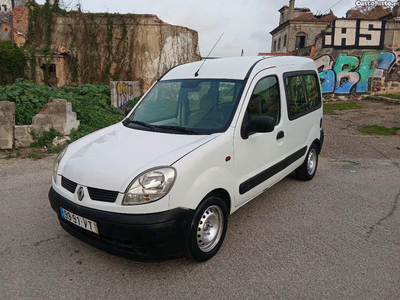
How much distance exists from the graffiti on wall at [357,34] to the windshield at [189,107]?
17.2 meters

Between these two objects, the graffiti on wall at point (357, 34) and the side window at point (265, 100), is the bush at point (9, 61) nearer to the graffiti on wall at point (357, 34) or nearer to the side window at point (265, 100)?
the side window at point (265, 100)

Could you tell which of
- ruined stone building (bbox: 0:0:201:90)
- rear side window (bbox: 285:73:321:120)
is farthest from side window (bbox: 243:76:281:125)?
ruined stone building (bbox: 0:0:201:90)

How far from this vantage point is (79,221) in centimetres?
266

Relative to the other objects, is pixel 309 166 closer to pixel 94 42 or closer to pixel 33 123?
pixel 33 123

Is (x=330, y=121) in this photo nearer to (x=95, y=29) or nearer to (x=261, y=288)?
(x=261, y=288)

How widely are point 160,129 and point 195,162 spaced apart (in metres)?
0.85

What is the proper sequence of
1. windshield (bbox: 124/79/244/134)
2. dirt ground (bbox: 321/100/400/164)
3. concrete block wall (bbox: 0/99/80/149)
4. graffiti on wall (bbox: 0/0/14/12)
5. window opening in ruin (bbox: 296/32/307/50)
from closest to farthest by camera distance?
windshield (bbox: 124/79/244/134)
concrete block wall (bbox: 0/99/80/149)
dirt ground (bbox: 321/100/400/164)
graffiti on wall (bbox: 0/0/14/12)
window opening in ruin (bbox: 296/32/307/50)

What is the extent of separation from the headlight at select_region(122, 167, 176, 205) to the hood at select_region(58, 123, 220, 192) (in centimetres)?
6

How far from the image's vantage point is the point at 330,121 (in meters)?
11.7

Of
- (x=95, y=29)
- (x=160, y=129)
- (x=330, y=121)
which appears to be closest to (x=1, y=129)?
(x=160, y=129)

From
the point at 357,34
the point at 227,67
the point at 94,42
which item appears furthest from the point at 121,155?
the point at 357,34

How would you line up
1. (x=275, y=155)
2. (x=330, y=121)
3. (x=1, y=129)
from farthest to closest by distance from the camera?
(x=330, y=121) < (x=1, y=129) < (x=275, y=155)

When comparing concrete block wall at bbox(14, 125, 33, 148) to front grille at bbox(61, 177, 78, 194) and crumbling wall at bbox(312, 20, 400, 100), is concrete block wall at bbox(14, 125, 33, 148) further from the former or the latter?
crumbling wall at bbox(312, 20, 400, 100)

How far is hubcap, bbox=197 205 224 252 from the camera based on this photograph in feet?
9.23
